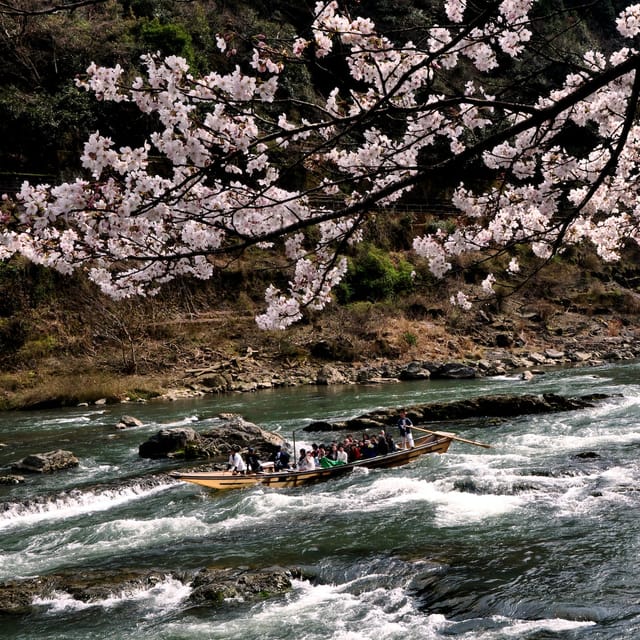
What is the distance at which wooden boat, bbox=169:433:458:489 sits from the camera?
12750mm

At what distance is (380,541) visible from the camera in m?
9.26

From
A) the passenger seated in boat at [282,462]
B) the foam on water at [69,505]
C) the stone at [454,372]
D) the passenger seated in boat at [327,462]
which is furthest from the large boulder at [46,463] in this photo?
the stone at [454,372]

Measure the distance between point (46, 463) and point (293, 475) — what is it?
6400mm

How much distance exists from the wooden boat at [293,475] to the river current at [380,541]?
0.92 feet

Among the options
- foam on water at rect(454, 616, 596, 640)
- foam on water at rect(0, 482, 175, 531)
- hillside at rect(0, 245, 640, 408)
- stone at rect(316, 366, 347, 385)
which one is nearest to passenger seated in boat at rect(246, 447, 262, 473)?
foam on water at rect(0, 482, 175, 531)

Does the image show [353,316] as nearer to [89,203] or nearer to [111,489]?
[111,489]

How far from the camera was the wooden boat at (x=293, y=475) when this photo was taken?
502 inches

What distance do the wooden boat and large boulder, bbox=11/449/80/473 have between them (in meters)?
3.75

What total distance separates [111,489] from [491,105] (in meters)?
11.6

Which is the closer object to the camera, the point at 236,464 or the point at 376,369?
the point at 236,464

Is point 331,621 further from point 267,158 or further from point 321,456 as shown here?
point 321,456

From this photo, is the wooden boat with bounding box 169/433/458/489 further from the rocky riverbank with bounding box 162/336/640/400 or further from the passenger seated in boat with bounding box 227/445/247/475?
the rocky riverbank with bounding box 162/336/640/400

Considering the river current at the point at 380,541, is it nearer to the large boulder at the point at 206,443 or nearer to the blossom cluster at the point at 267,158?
the large boulder at the point at 206,443

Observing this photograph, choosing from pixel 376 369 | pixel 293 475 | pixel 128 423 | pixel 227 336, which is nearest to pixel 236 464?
pixel 293 475
